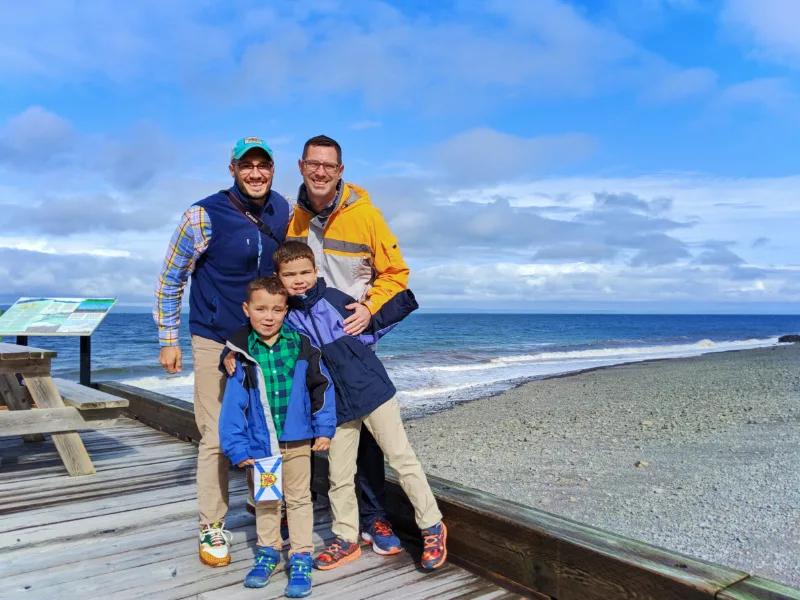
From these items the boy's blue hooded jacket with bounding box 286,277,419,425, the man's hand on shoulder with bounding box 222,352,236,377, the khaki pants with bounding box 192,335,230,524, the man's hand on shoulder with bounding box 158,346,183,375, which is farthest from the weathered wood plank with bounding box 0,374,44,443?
the boy's blue hooded jacket with bounding box 286,277,419,425

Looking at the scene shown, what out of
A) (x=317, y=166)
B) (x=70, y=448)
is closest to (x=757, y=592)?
(x=317, y=166)

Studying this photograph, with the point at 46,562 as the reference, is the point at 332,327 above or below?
above

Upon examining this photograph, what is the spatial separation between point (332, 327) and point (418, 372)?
19.3m

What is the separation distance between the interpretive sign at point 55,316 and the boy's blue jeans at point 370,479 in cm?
453

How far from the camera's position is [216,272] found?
311cm

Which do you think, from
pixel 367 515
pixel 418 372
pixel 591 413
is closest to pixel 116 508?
pixel 367 515

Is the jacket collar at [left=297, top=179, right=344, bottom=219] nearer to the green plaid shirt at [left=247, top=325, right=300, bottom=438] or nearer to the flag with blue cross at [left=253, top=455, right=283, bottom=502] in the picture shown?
the green plaid shirt at [left=247, top=325, right=300, bottom=438]

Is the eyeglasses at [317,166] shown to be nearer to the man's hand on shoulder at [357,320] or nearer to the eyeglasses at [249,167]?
the eyeglasses at [249,167]

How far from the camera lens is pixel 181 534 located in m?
3.29

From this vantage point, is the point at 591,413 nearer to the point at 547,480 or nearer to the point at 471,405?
the point at 471,405

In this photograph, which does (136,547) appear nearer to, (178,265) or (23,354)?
(178,265)

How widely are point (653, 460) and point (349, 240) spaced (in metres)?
6.49

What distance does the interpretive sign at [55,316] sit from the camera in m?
6.68

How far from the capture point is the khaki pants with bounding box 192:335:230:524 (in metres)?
3.02
